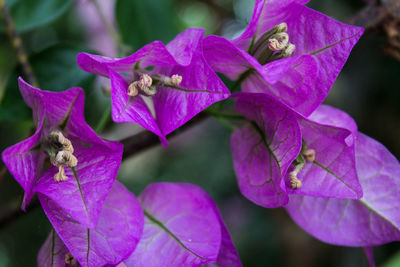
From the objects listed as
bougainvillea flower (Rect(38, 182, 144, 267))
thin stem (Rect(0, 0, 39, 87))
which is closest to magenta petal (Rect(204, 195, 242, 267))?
bougainvillea flower (Rect(38, 182, 144, 267))

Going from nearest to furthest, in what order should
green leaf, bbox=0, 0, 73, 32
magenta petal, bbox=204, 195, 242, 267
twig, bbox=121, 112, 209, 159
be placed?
1. magenta petal, bbox=204, 195, 242, 267
2. twig, bbox=121, 112, 209, 159
3. green leaf, bbox=0, 0, 73, 32

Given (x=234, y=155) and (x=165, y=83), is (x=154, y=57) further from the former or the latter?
(x=234, y=155)

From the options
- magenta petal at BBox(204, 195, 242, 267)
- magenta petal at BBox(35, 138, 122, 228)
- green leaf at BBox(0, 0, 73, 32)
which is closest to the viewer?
magenta petal at BBox(35, 138, 122, 228)

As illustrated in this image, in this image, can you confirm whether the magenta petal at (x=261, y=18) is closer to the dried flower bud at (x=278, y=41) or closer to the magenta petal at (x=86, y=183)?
the dried flower bud at (x=278, y=41)

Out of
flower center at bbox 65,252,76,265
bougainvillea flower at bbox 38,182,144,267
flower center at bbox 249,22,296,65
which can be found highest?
flower center at bbox 249,22,296,65

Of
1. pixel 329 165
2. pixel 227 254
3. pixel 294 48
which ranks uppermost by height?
pixel 294 48

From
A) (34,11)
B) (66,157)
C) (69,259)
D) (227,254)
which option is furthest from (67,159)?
(34,11)

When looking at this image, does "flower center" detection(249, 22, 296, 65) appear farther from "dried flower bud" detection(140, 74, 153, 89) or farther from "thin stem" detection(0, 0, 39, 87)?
"thin stem" detection(0, 0, 39, 87)
